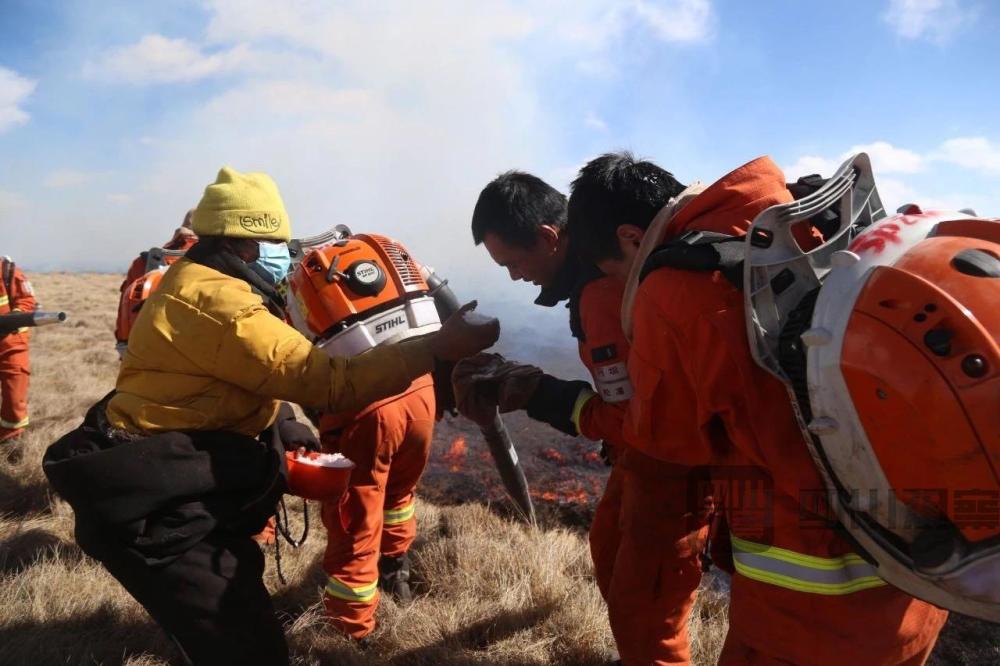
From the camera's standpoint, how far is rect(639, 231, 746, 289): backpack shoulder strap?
1513 millimetres

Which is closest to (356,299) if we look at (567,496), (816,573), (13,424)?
(816,573)

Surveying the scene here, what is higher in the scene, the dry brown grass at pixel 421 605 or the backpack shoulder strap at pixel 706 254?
the backpack shoulder strap at pixel 706 254

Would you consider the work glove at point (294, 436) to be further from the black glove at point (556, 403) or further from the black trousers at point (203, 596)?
the black glove at point (556, 403)

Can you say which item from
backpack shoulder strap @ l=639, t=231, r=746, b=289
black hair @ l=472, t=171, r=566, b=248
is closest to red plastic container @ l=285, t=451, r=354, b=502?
black hair @ l=472, t=171, r=566, b=248

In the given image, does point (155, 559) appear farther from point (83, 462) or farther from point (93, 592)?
point (93, 592)

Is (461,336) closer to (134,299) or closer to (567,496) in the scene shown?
(134,299)

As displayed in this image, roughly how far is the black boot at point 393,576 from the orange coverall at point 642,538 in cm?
170

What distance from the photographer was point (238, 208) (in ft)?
7.77

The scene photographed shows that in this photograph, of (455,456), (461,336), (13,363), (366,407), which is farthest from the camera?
(13,363)

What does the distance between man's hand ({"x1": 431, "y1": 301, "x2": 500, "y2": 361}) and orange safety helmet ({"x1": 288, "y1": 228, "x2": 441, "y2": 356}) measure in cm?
84

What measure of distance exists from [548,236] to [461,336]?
1135 millimetres

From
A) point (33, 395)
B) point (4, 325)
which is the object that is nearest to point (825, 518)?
point (4, 325)

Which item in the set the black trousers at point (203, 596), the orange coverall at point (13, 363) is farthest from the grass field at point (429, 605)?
the orange coverall at point (13, 363)

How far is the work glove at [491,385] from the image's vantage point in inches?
105
